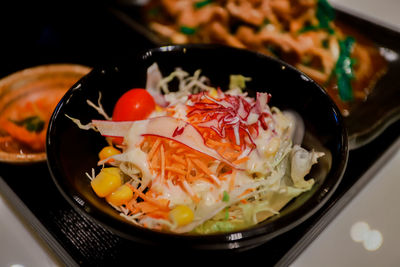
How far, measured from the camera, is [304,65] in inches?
103

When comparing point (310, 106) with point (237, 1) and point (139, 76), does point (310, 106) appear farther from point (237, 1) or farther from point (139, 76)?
point (237, 1)

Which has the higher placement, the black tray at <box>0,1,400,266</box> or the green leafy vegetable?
the green leafy vegetable

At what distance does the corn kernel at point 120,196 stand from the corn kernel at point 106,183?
0.02 m

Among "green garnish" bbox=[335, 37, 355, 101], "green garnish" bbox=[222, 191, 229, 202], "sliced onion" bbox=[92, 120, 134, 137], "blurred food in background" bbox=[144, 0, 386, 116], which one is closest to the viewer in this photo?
"green garnish" bbox=[222, 191, 229, 202]

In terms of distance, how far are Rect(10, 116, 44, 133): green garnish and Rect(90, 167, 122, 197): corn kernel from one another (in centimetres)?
77

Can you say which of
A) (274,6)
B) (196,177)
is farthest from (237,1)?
(196,177)

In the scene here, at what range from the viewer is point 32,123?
1.98 m

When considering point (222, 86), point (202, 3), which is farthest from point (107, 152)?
point (202, 3)

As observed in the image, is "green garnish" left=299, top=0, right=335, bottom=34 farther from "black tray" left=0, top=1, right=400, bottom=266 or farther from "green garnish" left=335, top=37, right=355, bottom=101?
"black tray" left=0, top=1, right=400, bottom=266

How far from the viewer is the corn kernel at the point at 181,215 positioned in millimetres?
1194

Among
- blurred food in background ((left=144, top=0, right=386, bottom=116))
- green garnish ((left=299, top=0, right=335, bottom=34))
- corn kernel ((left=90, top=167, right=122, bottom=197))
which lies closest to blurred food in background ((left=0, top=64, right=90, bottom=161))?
corn kernel ((left=90, top=167, right=122, bottom=197))

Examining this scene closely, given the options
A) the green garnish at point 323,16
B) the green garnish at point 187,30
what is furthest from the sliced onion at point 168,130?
the green garnish at point 323,16

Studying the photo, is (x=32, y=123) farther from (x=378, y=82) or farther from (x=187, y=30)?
(x=378, y=82)

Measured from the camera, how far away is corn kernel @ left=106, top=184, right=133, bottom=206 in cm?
134
